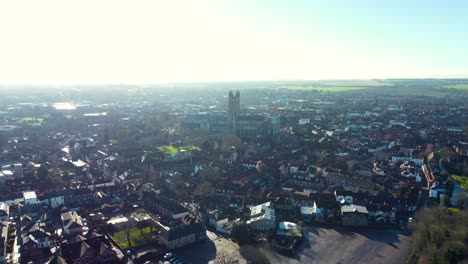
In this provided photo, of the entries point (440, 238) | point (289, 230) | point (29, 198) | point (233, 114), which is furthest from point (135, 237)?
point (233, 114)

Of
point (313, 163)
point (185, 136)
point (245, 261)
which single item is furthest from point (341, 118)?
point (245, 261)

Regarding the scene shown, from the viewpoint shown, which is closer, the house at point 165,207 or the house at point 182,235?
the house at point 182,235

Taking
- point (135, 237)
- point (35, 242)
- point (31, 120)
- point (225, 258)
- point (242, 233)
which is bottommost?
point (31, 120)

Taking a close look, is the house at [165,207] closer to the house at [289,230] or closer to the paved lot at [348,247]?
the house at [289,230]

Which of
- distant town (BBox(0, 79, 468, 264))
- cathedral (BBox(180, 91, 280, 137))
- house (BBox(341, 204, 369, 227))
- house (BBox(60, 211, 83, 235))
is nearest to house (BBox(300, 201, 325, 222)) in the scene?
distant town (BBox(0, 79, 468, 264))

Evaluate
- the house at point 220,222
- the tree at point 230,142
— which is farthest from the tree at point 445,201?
the tree at point 230,142

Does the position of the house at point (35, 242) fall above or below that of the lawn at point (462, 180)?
above

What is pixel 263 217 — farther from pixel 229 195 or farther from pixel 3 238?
pixel 3 238
